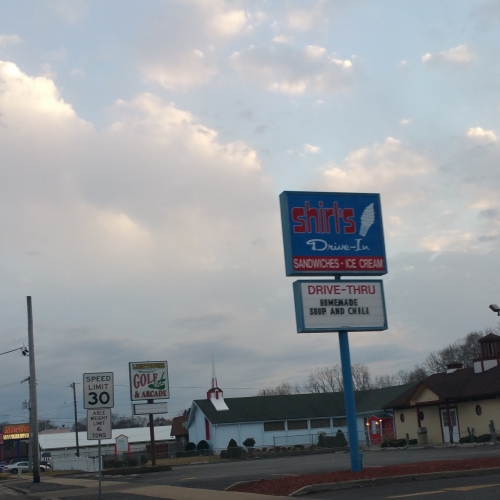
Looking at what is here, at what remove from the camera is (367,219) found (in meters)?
22.5

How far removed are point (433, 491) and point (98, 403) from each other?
28.9 ft

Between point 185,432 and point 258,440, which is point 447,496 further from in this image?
point 185,432

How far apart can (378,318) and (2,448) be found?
85.2 meters

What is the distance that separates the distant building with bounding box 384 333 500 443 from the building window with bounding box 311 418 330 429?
14918 mm

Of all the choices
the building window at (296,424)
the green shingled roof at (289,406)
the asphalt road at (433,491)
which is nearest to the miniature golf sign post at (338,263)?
the asphalt road at (433,491)

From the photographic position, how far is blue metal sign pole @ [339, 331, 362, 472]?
813 inches

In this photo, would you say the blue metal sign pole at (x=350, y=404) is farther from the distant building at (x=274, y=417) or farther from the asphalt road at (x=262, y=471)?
the distant building at (x=274, y=417)

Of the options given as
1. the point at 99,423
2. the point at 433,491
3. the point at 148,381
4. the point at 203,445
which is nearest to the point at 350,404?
the point at 433,491

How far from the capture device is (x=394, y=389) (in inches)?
2653

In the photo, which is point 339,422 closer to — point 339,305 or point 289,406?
point 289,406

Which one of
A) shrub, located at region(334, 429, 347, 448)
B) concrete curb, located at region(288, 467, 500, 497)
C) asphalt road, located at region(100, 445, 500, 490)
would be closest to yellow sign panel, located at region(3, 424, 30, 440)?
shrub, located at region(334, 429, 347, 448)

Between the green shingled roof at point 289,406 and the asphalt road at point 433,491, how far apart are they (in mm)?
47656

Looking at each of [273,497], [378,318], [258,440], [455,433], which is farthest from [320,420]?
[273,497]

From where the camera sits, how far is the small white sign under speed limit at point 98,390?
1838 centimetres
